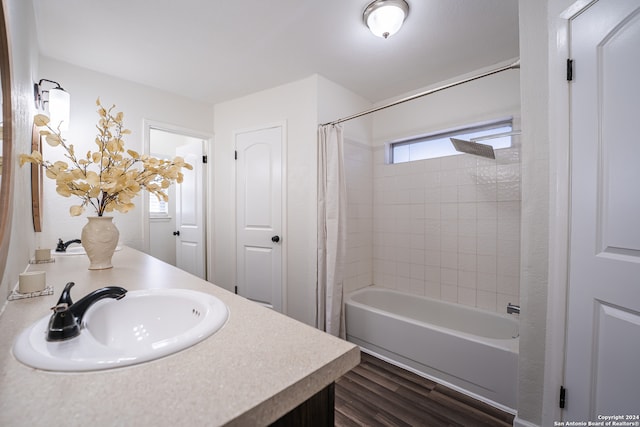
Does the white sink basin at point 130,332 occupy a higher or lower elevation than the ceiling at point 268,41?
lower

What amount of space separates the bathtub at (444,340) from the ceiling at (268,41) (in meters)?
2.05

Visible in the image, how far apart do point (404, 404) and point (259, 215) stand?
6.50 ft

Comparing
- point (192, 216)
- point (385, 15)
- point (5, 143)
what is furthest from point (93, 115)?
point (385, 15)

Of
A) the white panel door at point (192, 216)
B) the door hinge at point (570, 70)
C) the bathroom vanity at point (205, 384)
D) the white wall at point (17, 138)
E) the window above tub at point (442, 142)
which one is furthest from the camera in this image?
the white panel door at point (192, 216)

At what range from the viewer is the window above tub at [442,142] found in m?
2.20

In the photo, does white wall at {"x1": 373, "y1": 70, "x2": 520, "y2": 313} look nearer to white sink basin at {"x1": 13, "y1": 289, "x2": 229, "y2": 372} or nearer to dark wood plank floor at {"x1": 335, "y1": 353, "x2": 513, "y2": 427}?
dark wood plank floor at {"x1": 335, "y1": 353, "x2": 513, "y2": 427}

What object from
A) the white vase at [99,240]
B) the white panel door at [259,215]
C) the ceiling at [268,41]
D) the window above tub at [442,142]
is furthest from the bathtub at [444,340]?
the ceiling at [268,41]

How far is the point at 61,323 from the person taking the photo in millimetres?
491

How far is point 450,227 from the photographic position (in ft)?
7.83

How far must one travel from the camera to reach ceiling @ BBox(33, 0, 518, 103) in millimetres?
1582

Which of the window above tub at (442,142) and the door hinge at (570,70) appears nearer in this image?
the door hinge at (570,70)

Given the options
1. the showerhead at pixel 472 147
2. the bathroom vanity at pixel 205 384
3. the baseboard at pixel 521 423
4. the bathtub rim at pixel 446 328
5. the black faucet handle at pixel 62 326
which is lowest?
the baseboard at pixel 521 423

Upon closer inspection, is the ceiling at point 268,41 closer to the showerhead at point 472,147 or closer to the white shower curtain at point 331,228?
the white shower curtain at point 331,228

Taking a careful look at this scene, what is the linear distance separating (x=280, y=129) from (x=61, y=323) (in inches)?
91.8
